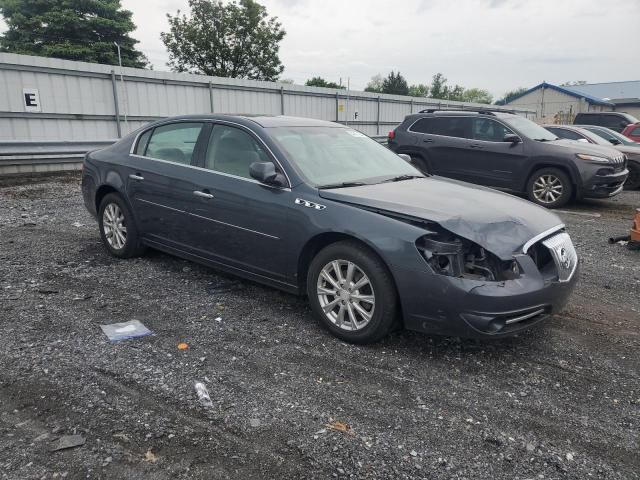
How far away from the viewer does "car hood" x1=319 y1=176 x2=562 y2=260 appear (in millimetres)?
3342

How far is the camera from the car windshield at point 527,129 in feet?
32.0

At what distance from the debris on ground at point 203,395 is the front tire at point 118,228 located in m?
2.78

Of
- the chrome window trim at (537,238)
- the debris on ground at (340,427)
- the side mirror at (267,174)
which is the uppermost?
the side mirror at (267,174)

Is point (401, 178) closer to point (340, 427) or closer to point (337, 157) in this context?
point (337, 157)

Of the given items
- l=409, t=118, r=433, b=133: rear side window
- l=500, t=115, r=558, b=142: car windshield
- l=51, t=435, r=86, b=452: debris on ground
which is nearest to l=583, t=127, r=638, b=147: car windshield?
l=500, t=115, r=558, b=142: car windshield

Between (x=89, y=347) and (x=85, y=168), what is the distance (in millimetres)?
3189

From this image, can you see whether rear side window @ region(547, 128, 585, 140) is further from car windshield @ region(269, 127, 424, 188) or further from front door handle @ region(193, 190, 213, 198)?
front door handle @ region(193, 190, 213, 198)

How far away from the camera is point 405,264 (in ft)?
11.0

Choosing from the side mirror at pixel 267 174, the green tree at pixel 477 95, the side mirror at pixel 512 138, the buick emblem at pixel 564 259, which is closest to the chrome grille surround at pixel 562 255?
the buick emblem at pixel 564 259

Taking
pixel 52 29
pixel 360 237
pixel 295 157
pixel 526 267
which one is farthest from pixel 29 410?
pixel 52 29

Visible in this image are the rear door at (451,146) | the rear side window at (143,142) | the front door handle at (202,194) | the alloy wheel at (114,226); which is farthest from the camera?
the rear door at (451,146)

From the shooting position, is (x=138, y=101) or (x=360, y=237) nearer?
(x=360, y=237)

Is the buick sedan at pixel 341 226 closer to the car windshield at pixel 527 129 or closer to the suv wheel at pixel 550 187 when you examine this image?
the suv wheel at pixel 550 187

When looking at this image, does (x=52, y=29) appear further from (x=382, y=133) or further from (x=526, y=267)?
(x=526, y=267)
